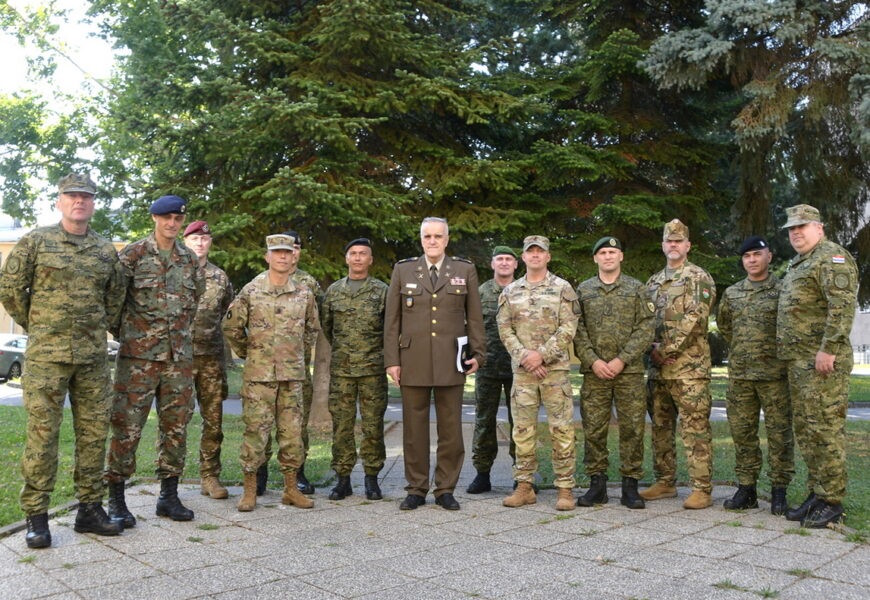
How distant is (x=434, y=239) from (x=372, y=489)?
218cm

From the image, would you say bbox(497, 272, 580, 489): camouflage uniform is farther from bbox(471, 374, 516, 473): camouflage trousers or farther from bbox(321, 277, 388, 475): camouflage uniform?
bbox(321, 277, 388, 475): camouflage uniform

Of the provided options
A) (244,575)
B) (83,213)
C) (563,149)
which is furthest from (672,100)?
(244,575)

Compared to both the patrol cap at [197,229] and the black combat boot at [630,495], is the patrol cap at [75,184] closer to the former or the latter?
the patrol cap at [197,229]

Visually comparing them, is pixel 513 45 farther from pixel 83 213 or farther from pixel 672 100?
pixel 83 213

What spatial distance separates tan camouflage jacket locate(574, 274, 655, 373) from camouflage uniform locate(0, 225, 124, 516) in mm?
3683

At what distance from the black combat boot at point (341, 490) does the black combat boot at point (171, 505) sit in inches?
49.2

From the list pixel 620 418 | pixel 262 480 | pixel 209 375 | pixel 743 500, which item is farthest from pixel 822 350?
pixel 209 375

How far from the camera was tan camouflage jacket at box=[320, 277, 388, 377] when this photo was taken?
6438 millimetres

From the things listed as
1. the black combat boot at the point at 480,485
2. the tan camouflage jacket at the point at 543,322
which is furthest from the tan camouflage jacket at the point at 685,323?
the black combat boot at the point at 480,485

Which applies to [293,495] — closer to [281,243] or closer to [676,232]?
[281,243]

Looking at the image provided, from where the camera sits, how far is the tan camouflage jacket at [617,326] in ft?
20.0

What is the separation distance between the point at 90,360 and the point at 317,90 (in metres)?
5.50

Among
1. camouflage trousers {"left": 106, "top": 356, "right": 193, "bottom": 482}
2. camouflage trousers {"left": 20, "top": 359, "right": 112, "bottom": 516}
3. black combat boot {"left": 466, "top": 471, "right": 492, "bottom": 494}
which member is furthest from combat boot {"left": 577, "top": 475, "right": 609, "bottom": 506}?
camouflage trousers {"left": 20, "top": 359, "right": 112, "bottom": 516}

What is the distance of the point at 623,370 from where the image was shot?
242 inches
